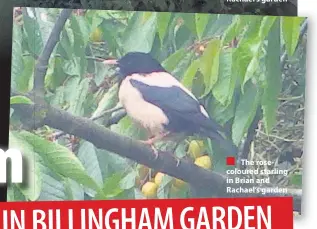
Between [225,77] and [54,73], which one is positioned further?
[225,77]

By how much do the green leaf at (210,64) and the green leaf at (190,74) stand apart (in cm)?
2

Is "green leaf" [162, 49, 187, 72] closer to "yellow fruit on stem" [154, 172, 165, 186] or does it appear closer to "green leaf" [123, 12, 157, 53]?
"green leaf" [123, 12, 157, 53]

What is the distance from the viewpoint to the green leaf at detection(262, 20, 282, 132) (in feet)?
10.5

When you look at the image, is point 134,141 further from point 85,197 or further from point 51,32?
point 51,32

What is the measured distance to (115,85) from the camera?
122 inches

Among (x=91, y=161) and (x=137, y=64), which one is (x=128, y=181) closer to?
(x=91, y=161)

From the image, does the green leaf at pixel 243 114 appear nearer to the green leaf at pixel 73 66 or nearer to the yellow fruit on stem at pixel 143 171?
the yellow fruit on stem at pixel 143 171

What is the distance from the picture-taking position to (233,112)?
10.4ft

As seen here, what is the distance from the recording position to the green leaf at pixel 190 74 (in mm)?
3143

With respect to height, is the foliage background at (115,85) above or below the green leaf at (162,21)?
below

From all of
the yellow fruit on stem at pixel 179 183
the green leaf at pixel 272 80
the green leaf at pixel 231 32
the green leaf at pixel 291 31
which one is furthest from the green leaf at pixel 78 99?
the green leaf at pixel 291 31

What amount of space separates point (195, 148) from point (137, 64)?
408mm

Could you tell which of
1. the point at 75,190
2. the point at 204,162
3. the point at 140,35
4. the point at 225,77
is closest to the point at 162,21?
the point at 140,35

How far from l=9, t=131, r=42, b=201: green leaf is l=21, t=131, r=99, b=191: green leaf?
0.08ft
